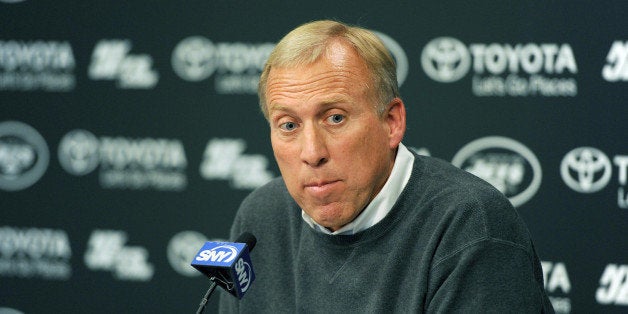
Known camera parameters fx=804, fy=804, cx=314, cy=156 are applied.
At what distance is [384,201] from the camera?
212cm

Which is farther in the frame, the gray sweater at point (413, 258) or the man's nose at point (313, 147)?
the man's nose at point (313, 147)

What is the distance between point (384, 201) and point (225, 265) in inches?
22.2

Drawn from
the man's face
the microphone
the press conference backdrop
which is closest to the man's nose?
the man's face

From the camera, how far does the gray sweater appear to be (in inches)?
72.5

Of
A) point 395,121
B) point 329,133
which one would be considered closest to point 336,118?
point 329,133

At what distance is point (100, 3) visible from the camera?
361cm

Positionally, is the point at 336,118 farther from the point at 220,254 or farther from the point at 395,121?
the point at 220,254

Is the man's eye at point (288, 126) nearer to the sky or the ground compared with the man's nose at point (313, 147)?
nearer to the sky

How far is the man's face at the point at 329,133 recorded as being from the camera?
201 centimetres

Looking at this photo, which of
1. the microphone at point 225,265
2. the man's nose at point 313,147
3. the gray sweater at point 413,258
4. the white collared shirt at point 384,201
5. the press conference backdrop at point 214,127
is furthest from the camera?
the press conference backdrop at point 214,127

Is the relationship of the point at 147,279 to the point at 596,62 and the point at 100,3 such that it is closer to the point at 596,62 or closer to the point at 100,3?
the point at 100,3

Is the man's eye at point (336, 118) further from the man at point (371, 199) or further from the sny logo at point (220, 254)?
the sny logo at point (220, 254)

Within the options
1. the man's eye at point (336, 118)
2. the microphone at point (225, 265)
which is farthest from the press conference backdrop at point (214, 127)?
the microphone at point (225, 265)

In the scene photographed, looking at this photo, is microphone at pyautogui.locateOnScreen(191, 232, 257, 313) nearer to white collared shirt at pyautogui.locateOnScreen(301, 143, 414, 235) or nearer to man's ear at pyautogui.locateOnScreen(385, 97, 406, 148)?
white collared shirt at pyautogui.locateOnScreen(301, 143, 414, 235)
